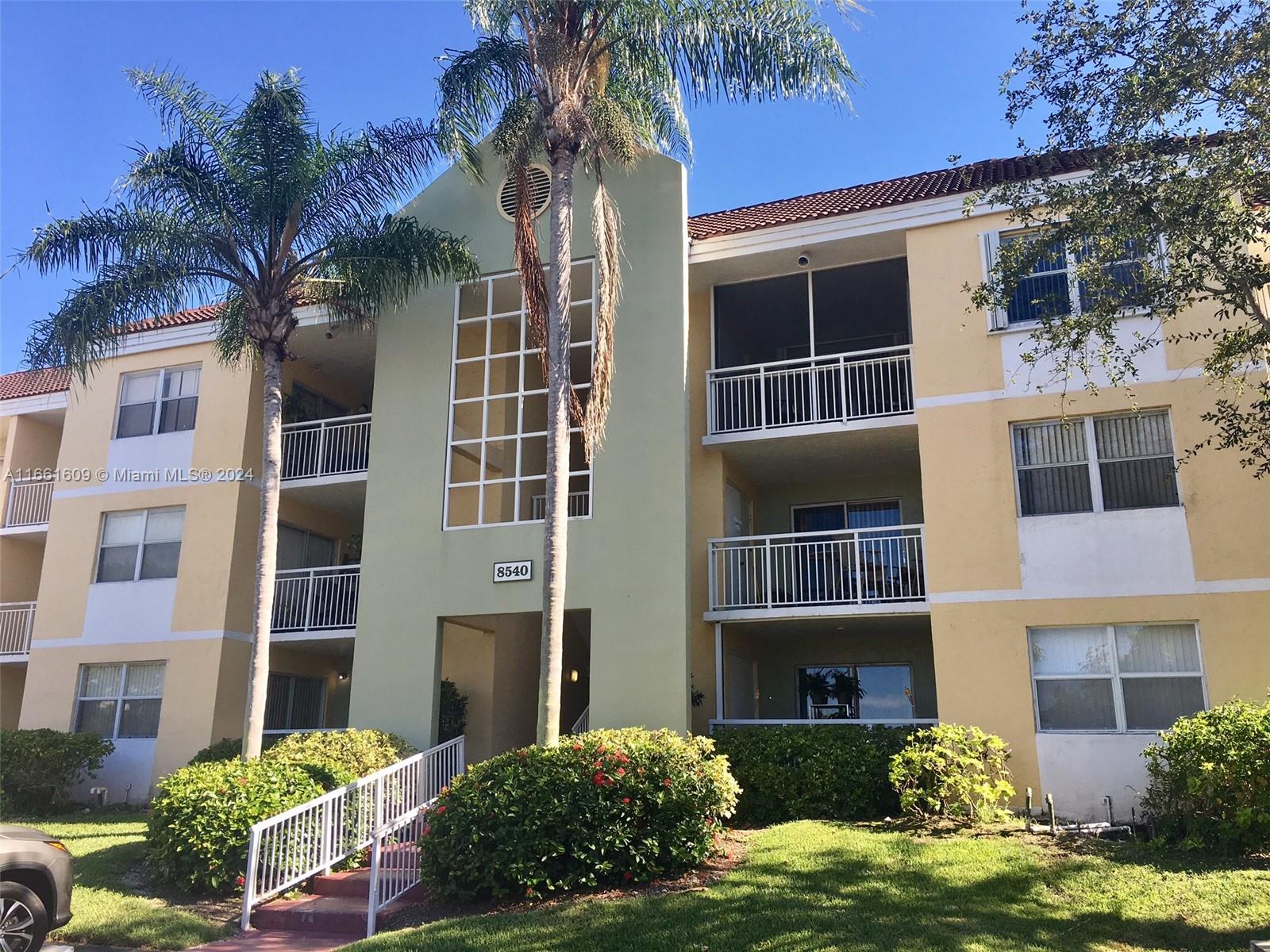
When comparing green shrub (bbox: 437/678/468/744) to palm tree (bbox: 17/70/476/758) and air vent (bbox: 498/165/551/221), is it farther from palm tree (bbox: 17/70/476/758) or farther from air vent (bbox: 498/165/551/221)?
air vent (bbox: 498/165/551/221)

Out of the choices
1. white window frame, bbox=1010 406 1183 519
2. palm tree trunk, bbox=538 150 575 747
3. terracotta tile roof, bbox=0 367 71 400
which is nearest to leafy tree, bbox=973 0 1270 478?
white window frame, bbox=1010 406 1183 519

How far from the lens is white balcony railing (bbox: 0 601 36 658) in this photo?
21.6 m

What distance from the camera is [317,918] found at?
36.0ft

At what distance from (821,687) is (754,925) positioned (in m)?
10.2

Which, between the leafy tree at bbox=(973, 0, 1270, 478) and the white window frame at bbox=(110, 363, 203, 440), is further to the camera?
the white window frame at bbox=(110, 363, 203, 440)

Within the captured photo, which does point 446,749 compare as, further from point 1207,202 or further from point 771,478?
point 1207,202

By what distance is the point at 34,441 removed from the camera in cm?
2386

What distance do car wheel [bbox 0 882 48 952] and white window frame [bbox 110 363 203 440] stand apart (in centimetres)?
1260

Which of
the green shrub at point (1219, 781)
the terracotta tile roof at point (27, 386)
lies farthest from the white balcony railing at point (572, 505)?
the terracotta tile roof at point (27, 386)

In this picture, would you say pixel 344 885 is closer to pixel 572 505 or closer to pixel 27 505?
pixel 572 505

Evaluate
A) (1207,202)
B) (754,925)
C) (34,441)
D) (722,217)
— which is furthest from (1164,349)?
(34,441)

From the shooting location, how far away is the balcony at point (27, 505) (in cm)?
2227

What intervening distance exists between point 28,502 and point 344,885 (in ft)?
49.8

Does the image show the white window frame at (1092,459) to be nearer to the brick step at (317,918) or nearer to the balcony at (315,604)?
the brick step at (317,918)
